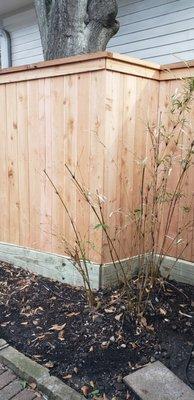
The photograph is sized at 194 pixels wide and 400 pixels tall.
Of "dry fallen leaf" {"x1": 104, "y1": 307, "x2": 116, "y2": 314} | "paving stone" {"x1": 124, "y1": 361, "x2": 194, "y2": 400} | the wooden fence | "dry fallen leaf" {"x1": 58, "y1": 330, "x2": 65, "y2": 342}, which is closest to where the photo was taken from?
"paving stone" {"x1": 124, "y1": 361, "x2": 194, "y2": 400}

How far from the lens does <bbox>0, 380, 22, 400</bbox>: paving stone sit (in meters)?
2.18

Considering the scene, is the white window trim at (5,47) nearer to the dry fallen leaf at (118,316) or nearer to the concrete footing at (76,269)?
the concrete footing at (76,269)

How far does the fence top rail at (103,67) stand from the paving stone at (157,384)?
7.15 feet

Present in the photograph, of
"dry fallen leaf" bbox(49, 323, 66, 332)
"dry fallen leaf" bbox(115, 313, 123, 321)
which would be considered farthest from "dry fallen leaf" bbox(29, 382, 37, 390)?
"dry fallen leaf" bbox(115, 313, 123, 321)

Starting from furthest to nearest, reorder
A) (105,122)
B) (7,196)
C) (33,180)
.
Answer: (7,196) < (33,180) < (105,122)

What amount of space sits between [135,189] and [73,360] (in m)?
1.55

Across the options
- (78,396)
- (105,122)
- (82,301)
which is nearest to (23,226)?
(82,301)

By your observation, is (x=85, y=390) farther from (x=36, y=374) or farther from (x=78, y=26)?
(x=78, y=26)

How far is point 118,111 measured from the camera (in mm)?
3023

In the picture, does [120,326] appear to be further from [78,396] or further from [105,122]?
[105,122]

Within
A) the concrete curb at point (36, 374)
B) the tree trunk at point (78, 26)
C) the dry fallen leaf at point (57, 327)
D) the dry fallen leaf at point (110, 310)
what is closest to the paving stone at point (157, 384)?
the concrete curb at point (36, 374)

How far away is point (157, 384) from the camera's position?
7.07 ft

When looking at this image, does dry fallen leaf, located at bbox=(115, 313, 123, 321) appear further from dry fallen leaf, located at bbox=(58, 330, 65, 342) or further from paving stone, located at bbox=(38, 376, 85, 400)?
paving stone, located at bbox=(38, 376, 85, 400)

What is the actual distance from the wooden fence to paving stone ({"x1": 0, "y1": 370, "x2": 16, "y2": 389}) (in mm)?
1144
